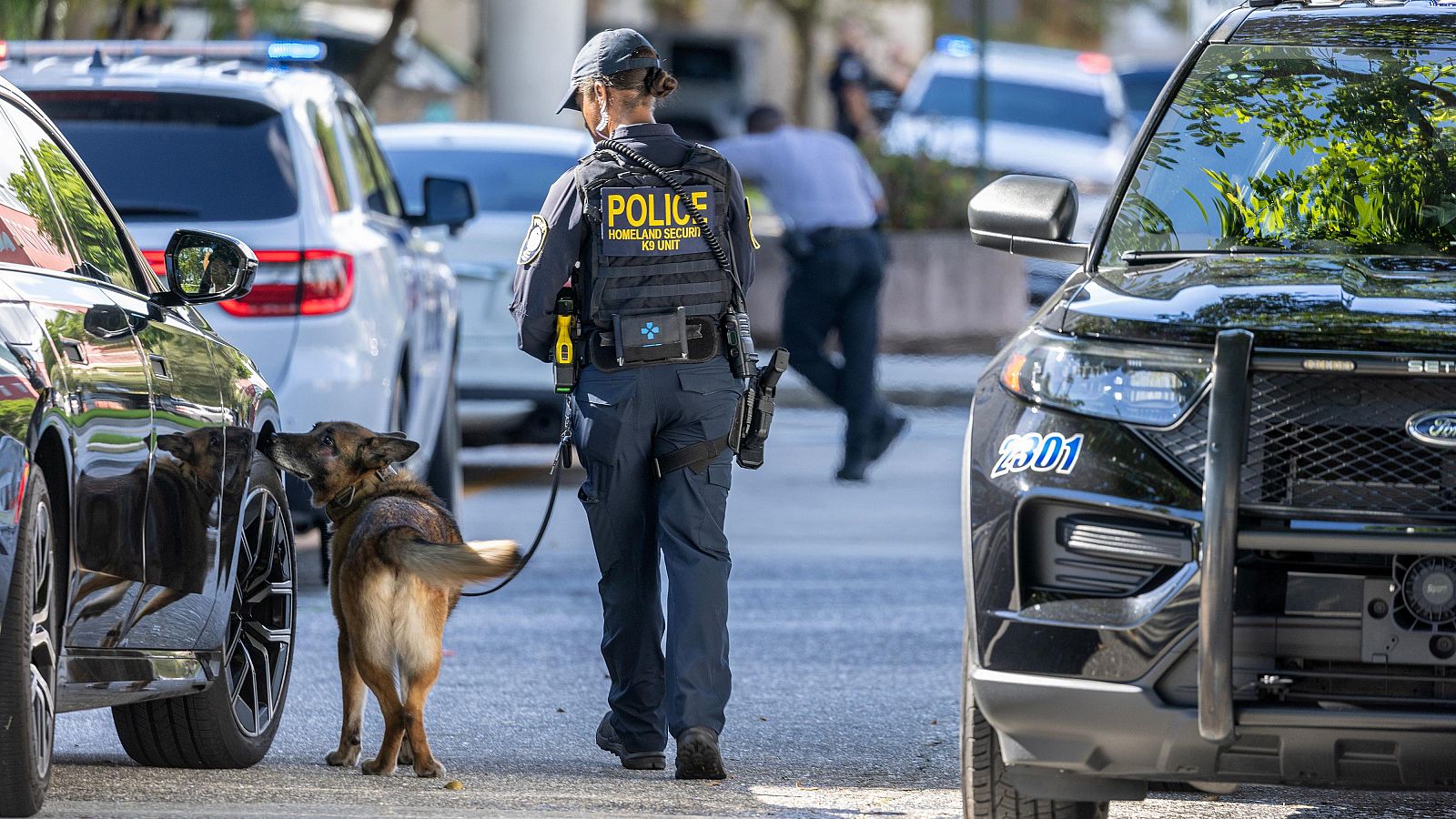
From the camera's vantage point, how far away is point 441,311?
10.5 meters

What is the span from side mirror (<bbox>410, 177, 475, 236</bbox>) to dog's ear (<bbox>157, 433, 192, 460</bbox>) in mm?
4842

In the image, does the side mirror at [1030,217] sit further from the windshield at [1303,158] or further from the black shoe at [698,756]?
the black shoe at [698,756]

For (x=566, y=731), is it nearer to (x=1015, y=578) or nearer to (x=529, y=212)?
(x=1015, y=578)

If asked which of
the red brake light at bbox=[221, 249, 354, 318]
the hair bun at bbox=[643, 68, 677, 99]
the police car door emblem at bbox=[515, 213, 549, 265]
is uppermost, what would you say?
the hair bun at bbox=[643, 68, 677, 99]

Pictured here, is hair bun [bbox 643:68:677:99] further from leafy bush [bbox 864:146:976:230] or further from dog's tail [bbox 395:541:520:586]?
leafy bush [bbox 864:146:976:230]

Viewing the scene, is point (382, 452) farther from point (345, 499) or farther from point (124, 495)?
point (124, 495)

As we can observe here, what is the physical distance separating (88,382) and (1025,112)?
1986 cm

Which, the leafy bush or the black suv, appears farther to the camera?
the leafy bush

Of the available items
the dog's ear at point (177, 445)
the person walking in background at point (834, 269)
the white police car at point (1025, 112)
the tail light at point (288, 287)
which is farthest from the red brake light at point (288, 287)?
the white police car at point (1025, 112)

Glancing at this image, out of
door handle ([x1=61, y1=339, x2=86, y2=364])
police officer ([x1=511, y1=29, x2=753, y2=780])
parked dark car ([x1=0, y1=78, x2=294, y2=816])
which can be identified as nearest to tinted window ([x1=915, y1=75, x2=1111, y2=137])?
police officer ([x1=511, y1=29, x2=753, y2=780])

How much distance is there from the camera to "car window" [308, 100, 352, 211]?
29.3 feet

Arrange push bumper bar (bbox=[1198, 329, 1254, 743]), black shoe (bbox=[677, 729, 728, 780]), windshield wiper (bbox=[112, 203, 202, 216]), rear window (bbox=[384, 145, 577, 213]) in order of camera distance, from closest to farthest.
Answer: push bumper bar (bbox=[1198, 329, 1254, 743]) → black shoe (bbox=[677, 729, 728, 780]) → windshield wiper (bbox=[112, 203, 202, 216]) → rear window (bbox=[384, 145, 577, 213])

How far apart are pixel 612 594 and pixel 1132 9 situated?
46942 mm

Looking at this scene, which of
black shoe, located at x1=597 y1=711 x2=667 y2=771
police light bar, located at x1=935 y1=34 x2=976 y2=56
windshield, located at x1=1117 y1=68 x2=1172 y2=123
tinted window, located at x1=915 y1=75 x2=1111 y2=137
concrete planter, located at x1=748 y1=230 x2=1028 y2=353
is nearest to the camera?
black shoe, located at x1=597 y1=711 x2=667 y2=771
